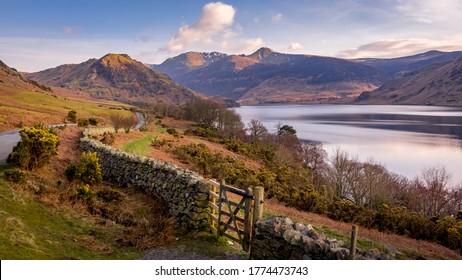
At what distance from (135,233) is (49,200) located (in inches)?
176

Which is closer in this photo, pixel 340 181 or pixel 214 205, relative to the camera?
pixel 214 205

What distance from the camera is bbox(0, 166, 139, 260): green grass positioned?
9586mm

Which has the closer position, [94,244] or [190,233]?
[94,244]

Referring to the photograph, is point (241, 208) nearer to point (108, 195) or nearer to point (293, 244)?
point (293, 244)

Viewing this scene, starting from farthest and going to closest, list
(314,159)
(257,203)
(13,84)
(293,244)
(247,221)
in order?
1. (13,84)
2. (314,159)
3. (247,221)
4. (257,203)
5. (293,244)

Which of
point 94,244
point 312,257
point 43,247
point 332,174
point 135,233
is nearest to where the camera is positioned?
point 312,257

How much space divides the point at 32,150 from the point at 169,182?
306 inches

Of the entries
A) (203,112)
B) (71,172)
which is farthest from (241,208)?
(203,112)

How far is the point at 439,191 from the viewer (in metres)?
45.8

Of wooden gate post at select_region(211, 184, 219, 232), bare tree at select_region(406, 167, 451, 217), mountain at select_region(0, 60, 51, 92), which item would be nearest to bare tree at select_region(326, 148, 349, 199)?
bare tree at select_region(406, 167, 451, 217)

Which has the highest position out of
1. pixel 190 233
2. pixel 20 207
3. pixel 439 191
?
pixel 20 207

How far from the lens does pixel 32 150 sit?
17.4 meters
